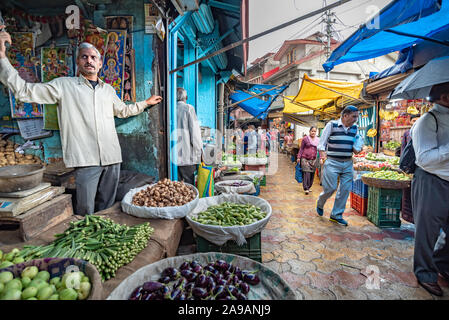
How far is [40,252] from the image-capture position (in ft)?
5.24

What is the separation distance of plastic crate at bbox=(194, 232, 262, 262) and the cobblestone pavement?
0.45m

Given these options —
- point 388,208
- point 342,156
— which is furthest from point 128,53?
point 388,208

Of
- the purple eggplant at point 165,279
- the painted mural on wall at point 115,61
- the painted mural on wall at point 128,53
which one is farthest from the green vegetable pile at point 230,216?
the painted mural on wall at point 115,61

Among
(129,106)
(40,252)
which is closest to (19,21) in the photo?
(129,106)

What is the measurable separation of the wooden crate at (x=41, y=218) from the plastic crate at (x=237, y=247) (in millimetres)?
1509

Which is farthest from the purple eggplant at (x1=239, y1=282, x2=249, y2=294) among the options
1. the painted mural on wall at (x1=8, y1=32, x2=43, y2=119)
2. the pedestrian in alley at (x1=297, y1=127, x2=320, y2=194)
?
the pedestrian in alley at (x1=297, y1=127, x2=320, y2=194)

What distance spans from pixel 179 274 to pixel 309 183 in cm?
583

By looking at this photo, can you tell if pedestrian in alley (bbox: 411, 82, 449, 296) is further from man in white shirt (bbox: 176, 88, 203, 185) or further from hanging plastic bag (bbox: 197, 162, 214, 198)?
man in white shirt (bbox: 176, 88, 203, 185)

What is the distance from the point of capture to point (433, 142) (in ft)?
7.52

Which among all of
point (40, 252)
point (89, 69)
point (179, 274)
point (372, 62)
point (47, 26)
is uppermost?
point (372, 62)

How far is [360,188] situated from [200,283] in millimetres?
4548

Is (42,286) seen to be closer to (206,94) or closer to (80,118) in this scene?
(80,118)

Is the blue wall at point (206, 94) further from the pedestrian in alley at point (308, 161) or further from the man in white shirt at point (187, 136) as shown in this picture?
the man in white shirt at point (187, 136)
